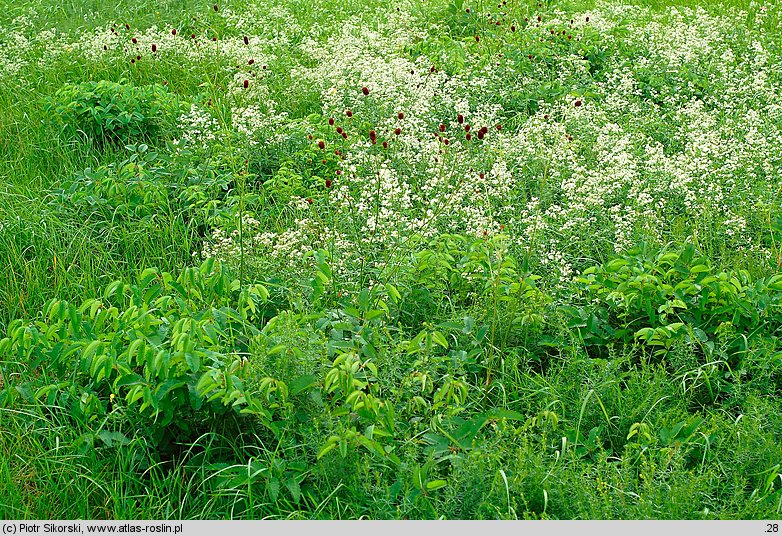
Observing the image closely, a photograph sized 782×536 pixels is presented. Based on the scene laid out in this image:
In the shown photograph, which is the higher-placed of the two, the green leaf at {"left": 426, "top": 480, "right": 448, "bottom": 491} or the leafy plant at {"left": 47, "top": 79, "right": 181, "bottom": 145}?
the leafy plant at {"left": 47, "top": 79, "right": 181, "bottom": 145}

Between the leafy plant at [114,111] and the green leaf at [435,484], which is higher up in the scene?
the leafy plant at [114,111]

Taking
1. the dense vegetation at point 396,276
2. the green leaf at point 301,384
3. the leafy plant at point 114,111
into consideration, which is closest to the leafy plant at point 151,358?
the dense vegetation at point 396,276

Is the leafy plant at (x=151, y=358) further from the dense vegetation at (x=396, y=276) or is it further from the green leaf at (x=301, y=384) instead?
the green leaf at (x=301, y=384)

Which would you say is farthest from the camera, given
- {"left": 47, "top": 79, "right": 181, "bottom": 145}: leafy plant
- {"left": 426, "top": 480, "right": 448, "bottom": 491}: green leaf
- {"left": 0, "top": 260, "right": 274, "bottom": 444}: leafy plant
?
{"left": 47, "top": 79, "right": 181, "bottom": 145}: leafy plant

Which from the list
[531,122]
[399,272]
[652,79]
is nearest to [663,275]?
[399,272]

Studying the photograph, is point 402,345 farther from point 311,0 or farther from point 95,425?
point 311,0

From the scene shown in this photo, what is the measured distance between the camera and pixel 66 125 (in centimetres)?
594

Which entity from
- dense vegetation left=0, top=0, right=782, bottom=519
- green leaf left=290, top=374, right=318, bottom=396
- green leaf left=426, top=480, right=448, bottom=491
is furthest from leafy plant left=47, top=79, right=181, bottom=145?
green leaf left=426, top=480, right=448, bottom=491

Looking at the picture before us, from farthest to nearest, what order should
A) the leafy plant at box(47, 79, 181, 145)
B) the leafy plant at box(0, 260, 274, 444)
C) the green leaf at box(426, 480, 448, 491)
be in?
1. the leafy plant at box(47, 79, 181, 145)
2. the leafy plant at box(0, 260, 274, 444)
3. the green leaf at box(426, 480, 448, 491)

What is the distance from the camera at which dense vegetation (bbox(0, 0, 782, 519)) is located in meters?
3.01

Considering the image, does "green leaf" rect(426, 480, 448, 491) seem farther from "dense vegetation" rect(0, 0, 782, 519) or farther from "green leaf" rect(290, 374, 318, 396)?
"green leaf" rect(290, 374, 318, 396)

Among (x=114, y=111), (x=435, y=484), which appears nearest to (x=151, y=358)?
(x=435, y=484)

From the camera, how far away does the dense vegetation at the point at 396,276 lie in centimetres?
301

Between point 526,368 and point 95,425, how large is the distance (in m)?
1.80
